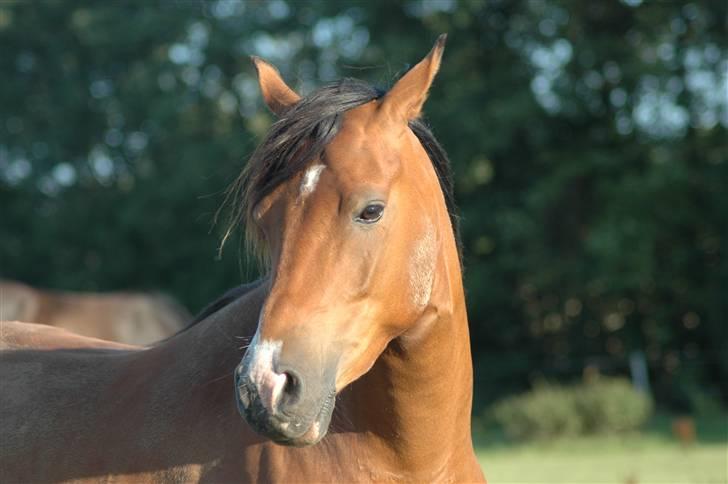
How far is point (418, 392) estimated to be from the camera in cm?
292

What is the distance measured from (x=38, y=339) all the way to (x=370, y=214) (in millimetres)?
1989

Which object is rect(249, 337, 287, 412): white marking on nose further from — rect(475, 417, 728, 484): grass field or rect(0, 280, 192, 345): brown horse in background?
rect(0, 280, 192, 345): brown horse in background

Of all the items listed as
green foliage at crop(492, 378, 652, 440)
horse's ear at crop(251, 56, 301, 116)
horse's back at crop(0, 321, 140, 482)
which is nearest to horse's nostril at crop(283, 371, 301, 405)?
horse's ear at crop(251, 56, 301, 116)

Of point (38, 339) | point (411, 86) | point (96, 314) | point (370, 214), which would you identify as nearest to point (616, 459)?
point (96, 314)

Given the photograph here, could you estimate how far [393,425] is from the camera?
2916 mm

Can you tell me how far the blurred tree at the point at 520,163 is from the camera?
A: 18438mm

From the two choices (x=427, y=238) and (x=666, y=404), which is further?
(x=666, y=404)

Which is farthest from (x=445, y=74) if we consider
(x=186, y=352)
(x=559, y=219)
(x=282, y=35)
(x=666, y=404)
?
(x=186, y=352)

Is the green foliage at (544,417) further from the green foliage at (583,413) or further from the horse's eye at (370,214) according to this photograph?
the horse's eye at (370,214)

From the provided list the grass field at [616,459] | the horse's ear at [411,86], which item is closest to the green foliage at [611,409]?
the grass field at [616,459]

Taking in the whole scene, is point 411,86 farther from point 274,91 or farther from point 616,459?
point 616,459

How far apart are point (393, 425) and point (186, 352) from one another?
870mm

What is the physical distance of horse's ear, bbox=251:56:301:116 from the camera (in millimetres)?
3166

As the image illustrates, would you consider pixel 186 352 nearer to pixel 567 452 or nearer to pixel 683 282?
pixel 567 452
